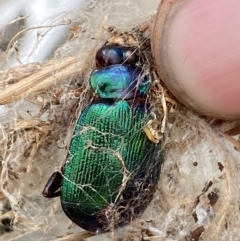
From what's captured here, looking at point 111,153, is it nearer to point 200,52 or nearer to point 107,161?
point 107,161

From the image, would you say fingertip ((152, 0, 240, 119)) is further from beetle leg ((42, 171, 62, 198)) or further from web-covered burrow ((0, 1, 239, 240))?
beetle leg ((42, 171, 62, 198))

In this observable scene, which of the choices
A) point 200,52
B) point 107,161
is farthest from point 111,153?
point 200,52

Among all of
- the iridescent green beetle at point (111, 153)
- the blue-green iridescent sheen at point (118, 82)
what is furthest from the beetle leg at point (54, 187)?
the blue-green iridescent sheen at point (118, 82)

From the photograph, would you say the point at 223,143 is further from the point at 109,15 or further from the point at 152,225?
the point at 109,15

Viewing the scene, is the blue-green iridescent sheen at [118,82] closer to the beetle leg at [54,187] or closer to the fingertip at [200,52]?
the fingertip at [200,52]

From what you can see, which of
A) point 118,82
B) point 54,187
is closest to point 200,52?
point 118,82

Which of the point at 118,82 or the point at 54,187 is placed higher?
the point at 118,82
